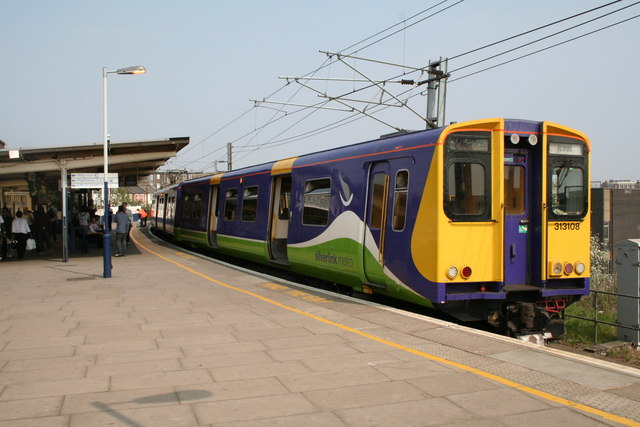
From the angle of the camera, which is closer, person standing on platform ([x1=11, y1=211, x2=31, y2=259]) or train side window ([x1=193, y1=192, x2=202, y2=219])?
person standing on platform ([x1=11, y1=211, x2=31, y2=259])

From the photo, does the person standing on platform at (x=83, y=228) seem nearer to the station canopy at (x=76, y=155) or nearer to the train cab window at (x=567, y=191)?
the station canopy at (x=76, y=155)

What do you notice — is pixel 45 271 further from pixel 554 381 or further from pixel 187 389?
pixel 554 381

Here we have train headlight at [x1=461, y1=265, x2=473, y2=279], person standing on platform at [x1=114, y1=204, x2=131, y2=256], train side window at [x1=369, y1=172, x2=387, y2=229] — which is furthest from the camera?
person standing on platform at [x1=114, y1=204, x2=131, y2=256]

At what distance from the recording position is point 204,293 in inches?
419

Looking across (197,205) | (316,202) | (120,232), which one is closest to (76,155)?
(120,232)

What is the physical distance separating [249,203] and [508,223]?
28.5ft

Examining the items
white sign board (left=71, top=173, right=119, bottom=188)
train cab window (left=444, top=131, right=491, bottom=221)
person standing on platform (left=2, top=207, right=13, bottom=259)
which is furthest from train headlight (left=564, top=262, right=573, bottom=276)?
person standing on platform (left=2, top=207, right=13, bottom=259)

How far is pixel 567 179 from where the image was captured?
8.33 m

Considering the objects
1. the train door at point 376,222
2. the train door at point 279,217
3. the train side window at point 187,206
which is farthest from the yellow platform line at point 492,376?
the train side window at point 187,206

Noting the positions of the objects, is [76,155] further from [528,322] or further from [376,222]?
[528,322]

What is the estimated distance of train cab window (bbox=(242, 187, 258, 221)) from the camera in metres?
15.1

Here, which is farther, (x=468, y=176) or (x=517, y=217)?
(x=517, y=217)

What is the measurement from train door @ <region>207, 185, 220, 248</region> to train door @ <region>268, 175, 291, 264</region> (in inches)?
207

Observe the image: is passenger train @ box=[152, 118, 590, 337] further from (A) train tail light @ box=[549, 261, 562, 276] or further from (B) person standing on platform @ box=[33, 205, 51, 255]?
(B) person standing on platform @ box=[33, 205, 51, 255]
